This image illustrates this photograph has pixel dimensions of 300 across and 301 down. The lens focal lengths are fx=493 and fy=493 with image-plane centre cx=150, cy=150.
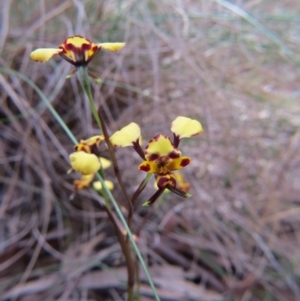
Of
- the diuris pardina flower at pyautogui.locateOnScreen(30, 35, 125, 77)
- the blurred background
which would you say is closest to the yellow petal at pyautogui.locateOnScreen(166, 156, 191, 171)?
the diuris pardina flower at pyautogui.locateOnScreen(30, 35, 125, 77)

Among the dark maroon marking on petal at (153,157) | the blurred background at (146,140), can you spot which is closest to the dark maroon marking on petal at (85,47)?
the dark maroon marking on petal at (153,157)

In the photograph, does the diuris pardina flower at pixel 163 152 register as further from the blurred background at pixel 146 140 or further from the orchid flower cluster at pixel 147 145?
the blurred background at pixel 146 140

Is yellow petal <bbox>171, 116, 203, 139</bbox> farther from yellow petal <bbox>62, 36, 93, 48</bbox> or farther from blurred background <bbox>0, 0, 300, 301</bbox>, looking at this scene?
blurred background <bbox>0, 0, 300, 301</bbox>

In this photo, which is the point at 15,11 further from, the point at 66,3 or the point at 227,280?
the point at 227,280

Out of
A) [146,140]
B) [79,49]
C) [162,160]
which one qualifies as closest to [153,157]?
[162,160]

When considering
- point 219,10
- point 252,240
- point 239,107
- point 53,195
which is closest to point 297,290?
point 252,240

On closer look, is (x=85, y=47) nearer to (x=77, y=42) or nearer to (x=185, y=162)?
(x=77, y=42)
